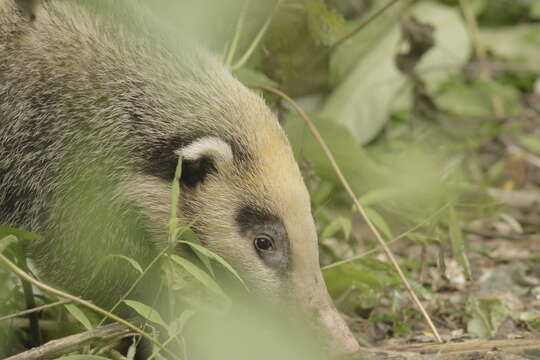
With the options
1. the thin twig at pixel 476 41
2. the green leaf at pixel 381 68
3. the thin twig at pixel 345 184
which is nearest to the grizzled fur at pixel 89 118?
the thin twig at pixel 345 184

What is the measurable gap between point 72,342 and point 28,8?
2081 millimetres

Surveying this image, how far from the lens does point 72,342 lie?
4.14 meters

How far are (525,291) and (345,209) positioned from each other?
1594 mm

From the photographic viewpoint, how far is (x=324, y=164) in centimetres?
622

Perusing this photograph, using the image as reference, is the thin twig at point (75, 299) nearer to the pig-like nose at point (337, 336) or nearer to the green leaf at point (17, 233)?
the green leaf at point (17, 233)

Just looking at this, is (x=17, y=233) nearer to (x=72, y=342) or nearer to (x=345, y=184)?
(x=72, y=342)

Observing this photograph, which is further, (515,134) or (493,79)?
(493,79)

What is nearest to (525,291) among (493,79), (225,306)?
(225,306)

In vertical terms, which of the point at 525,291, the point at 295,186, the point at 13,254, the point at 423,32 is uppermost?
the point at 423,32

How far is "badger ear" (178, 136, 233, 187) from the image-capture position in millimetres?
4625

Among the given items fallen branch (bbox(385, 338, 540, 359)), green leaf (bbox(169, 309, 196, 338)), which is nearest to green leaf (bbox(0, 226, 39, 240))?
green leaf (bbox(169, 309, 196, 338))

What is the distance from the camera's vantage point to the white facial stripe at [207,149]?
4617 mm

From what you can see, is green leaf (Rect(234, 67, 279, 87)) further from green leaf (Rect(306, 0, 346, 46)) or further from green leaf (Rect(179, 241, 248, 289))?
green leaf (Rect(179, 241, 248, 289))

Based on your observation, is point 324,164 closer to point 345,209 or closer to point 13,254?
point 345,209
